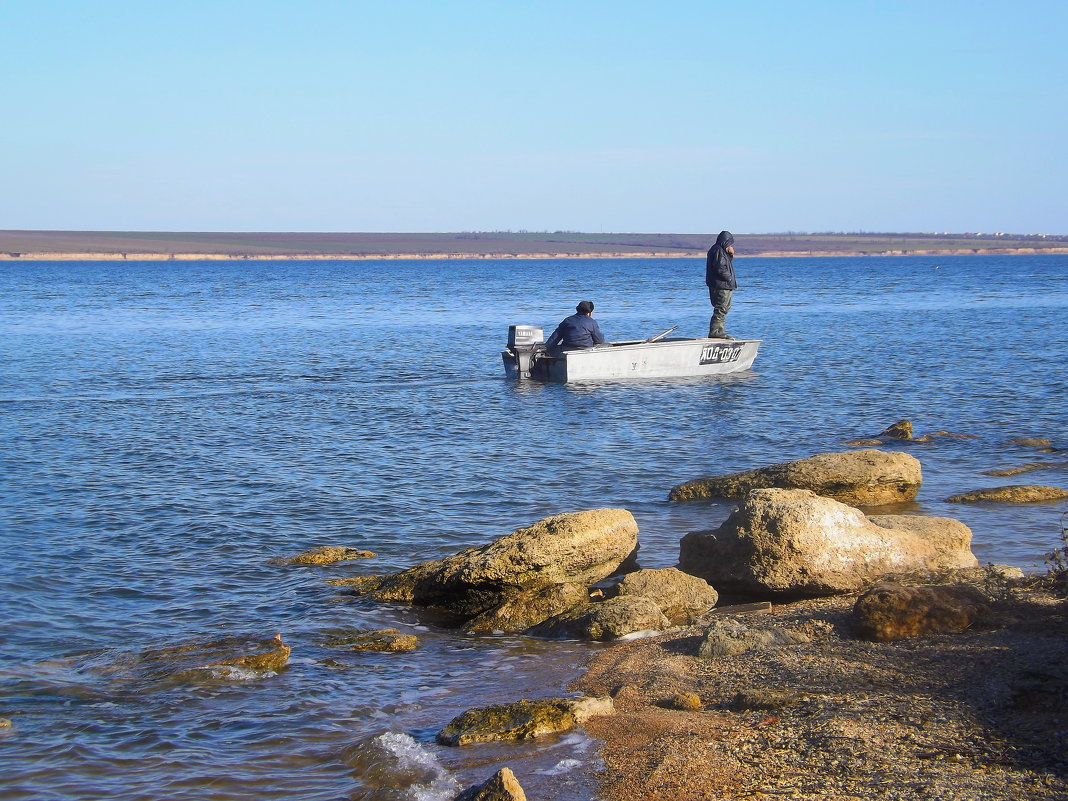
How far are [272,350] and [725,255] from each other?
47.0 ft

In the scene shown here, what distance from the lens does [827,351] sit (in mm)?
27062

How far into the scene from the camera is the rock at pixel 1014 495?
10398mm

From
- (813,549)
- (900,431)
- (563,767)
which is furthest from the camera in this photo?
(900,431)

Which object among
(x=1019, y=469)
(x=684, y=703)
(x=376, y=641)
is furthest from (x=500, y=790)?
(x=1019, y=469)

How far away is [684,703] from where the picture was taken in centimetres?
557

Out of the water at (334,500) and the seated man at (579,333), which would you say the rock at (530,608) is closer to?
the water at (334,500)

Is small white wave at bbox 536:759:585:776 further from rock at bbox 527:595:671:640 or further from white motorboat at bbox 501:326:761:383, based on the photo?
white motorboat at bbox 501:326:761:383

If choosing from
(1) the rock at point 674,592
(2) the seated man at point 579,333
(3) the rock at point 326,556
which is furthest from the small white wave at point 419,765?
(2) the seated man at point 579,333

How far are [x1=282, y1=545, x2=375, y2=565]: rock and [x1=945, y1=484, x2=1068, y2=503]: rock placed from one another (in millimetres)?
6061

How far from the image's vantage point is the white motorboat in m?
20.0

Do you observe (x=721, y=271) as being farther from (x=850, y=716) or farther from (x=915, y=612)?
(x=850, y=716)

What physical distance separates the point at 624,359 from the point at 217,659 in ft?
46.1

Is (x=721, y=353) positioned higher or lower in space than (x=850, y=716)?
higher

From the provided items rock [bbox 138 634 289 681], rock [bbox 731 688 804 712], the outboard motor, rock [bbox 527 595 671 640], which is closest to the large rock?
rock [bbox 527 595 671 640]
